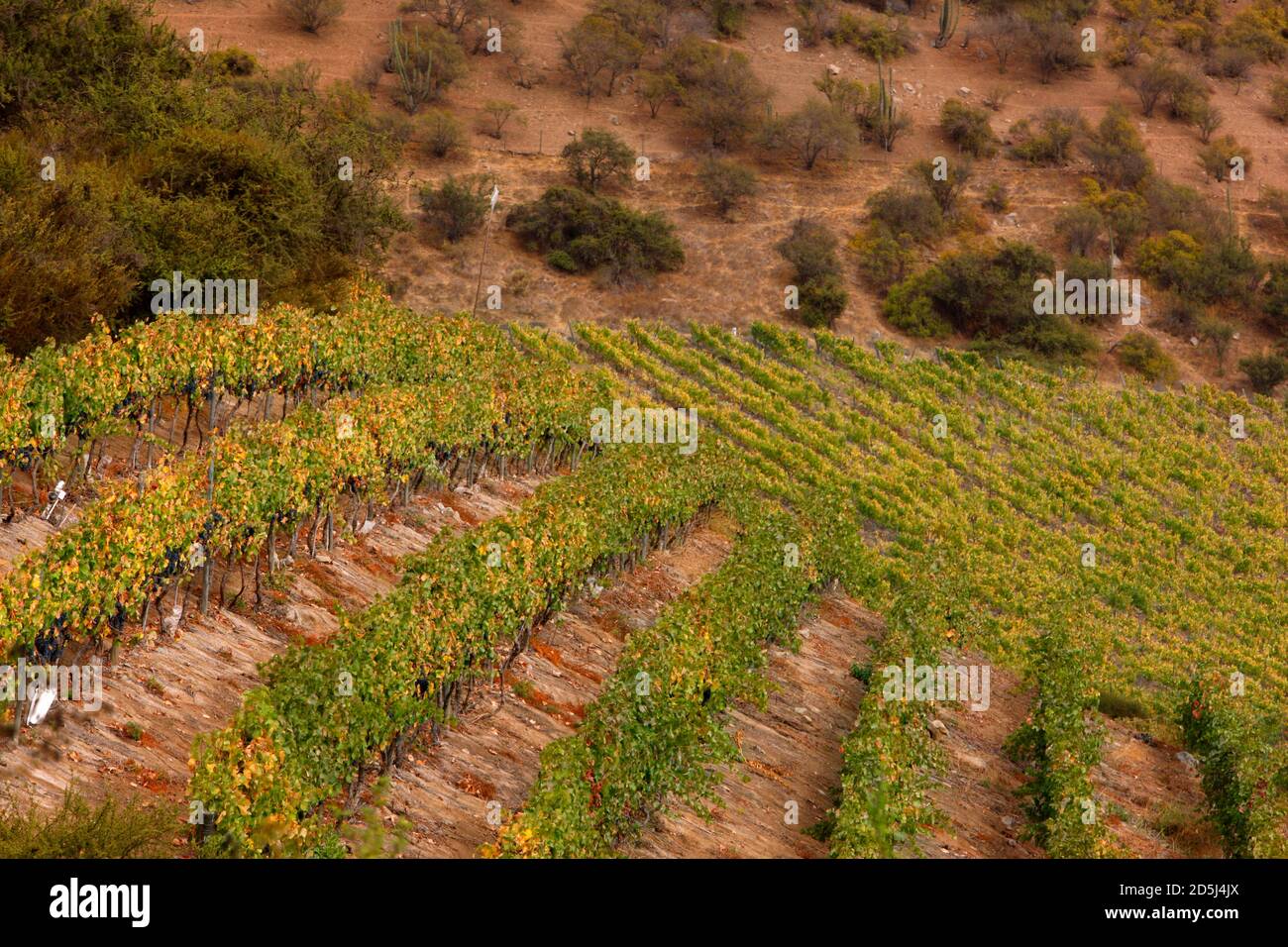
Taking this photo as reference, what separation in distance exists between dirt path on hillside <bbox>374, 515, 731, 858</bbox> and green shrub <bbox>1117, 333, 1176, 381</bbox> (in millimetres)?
29971

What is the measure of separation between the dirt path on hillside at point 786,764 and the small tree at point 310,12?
49.2 m

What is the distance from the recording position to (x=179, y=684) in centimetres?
1677

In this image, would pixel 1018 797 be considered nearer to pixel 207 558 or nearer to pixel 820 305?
pixel 207 558

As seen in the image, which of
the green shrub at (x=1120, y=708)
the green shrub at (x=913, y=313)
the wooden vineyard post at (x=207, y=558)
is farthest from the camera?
the green shrub at (x=913, y=313)

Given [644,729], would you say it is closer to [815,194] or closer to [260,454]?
[260,454]

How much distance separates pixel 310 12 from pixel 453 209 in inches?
801

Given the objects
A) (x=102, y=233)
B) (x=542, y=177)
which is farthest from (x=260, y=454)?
(x=542, y=177)

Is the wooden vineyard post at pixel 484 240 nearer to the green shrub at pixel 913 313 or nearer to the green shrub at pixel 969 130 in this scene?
the green shrub at pixel 913 313

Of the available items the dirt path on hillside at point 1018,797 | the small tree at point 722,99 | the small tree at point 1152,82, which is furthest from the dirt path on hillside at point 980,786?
the small tree at point 1152,82

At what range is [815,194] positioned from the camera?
2419 inches

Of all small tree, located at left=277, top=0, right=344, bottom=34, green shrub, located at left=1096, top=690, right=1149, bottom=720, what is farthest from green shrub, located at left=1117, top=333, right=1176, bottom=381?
small tree, located at left=277, top=0, right=344, bottom=34

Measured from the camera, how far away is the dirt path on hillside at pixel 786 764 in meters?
17.7

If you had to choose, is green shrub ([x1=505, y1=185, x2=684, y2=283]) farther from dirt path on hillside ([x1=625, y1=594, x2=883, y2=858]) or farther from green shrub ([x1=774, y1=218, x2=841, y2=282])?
dirt path on hillside ([x1=625, y1=594, x2=883, y2=858])

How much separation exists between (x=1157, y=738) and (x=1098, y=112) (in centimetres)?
5474
